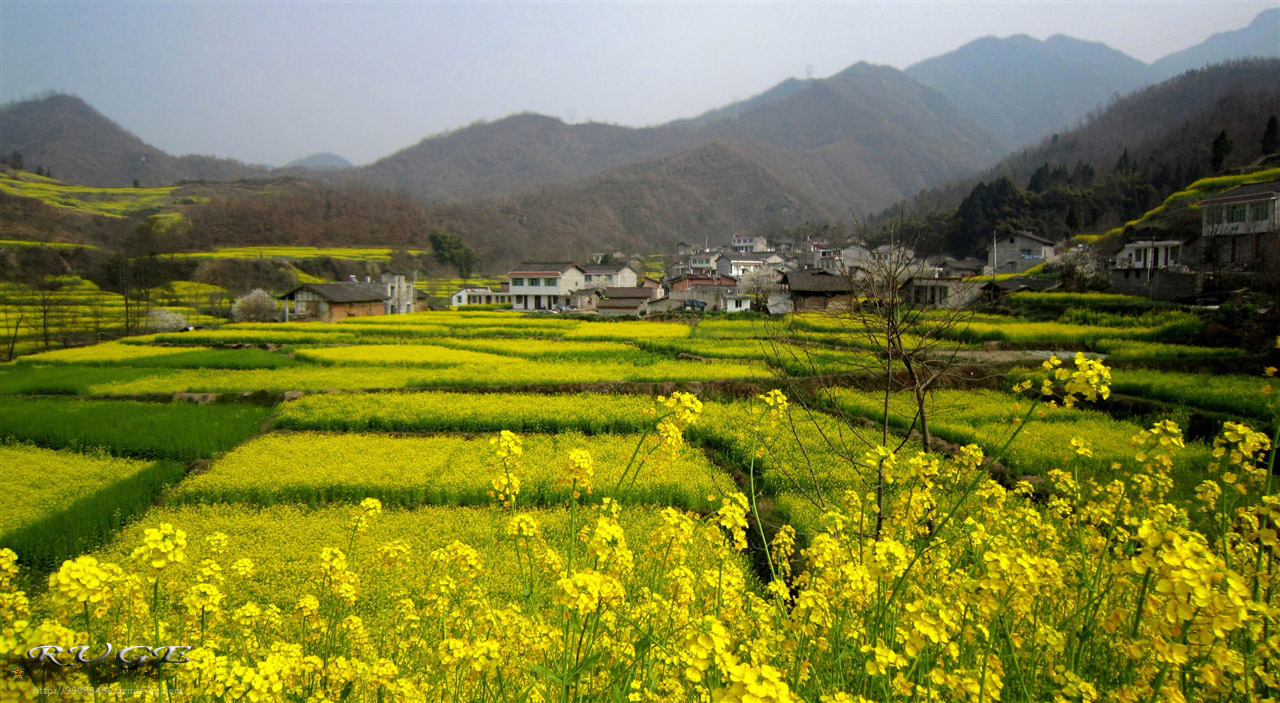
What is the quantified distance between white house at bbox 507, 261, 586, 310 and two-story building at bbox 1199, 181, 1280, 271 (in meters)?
46.2

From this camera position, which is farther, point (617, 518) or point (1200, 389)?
point (1200, 389)

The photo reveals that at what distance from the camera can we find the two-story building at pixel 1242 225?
29.1 meters

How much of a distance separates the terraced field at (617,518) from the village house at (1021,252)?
2914cm

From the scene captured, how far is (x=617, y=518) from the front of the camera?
4.04 metres

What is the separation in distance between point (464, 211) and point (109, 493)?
105 meters

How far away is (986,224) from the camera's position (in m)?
61.5

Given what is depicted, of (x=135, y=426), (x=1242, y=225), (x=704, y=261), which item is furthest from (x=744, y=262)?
(x=135, y=426)

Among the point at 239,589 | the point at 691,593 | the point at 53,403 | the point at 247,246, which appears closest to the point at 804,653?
the point at 691,593

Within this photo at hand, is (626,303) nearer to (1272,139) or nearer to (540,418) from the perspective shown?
(540,418)

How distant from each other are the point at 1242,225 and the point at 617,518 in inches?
1702

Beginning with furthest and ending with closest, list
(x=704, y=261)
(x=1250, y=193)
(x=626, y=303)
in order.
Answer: (x=704, y=261) < (x=626, y=303) < (x=1250, y=193)

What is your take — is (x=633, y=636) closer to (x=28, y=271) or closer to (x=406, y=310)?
(x=406, y=310)

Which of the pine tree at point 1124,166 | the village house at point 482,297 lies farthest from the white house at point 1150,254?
the village house at point 482,297

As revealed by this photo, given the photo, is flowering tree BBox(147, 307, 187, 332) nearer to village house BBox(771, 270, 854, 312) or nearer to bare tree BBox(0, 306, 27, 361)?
bare tree BBox(0, 306, 27, 361)
